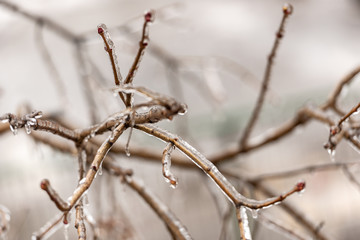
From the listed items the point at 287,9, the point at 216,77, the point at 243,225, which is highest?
the point at 216,77

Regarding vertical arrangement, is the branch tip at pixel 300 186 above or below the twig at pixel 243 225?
above

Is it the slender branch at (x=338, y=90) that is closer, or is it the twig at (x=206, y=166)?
the twig at (x=206, y=166)

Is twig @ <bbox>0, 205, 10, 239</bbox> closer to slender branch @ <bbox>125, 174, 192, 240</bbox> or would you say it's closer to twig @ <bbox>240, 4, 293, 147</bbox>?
slender branch @ <bbox>125, 174, 192, 240</bbox>

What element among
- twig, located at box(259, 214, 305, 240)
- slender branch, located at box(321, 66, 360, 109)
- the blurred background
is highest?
the blurred background

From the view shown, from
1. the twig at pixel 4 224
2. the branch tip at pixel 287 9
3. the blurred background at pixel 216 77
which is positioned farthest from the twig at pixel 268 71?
the blurred background at pixel 216 77

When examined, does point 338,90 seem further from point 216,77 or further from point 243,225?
point 216,77

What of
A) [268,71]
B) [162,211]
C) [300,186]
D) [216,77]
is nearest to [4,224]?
[162,211]

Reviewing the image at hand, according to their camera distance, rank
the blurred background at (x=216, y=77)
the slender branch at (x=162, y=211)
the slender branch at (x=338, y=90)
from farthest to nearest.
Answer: the blurred background at (x=216, y=77) < the slender branch at (x=338, y=90) < the slender branch at (x=162, y=211)

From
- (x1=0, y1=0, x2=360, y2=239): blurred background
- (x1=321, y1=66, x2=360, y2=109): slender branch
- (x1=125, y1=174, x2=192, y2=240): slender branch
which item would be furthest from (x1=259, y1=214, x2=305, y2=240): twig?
(x1=0, y1=0, x2=360, y2=239): blurred background

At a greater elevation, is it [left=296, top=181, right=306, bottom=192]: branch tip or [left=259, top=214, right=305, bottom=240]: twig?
[left=259, top=214, right=305, bottom=240]: twig

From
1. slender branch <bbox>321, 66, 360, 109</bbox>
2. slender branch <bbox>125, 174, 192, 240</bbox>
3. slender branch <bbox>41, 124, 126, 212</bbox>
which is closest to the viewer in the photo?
slender branch <bbox>41, 124, 126, 212</bbox>

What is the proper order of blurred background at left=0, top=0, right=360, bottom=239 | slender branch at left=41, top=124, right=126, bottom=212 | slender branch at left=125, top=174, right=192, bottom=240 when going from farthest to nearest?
blurred background at left=0, top=0, right=360, bottom=239 < slender branch at left=125, top=174, right=192, bottom=240 < slender branch at left=41, top=124, right=126, bottom=212

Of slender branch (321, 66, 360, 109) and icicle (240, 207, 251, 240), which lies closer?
icicle (240, 207, 251, 240)

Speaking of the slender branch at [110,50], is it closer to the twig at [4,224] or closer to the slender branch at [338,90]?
the twig at [4,224]
